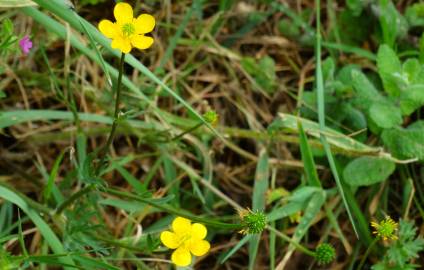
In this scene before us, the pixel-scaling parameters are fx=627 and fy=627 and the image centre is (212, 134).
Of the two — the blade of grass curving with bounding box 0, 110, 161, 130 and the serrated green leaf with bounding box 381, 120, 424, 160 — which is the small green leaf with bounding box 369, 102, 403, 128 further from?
the blade of grass curving with bounding box 0, 110, 161, 130

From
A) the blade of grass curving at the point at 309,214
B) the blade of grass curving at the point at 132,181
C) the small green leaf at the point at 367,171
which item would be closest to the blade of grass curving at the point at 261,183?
the blade of grass curving at the point at 309,214

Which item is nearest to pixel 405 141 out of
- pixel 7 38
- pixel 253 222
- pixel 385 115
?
pixel 385 115

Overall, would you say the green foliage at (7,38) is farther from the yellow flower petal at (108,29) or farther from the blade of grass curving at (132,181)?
the blade of grass curving at (132,181)

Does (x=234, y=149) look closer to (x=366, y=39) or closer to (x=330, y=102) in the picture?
(x=330, y=102)

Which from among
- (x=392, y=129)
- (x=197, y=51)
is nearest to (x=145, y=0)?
(x=197, y=51)

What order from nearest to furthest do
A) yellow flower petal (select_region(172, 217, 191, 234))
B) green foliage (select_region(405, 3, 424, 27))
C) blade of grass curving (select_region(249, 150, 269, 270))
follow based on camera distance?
yellow flower petal (select_region(172, 217, 191, 234))
blade of grass curving (select_region(249, 150, 269, 270))
green foliage (select_region(405, 3, 424, 27))

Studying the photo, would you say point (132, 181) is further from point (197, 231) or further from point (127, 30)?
point (127, 30)

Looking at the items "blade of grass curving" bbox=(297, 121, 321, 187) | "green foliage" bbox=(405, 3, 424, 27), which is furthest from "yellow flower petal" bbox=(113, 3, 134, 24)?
"green foliage" bbox=(405, 3, 424, 27)
